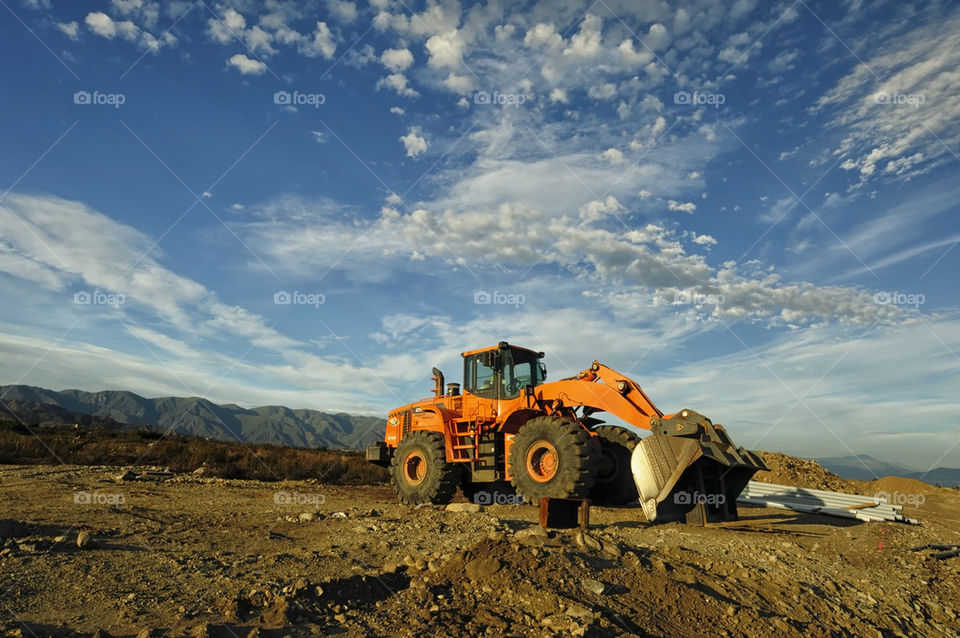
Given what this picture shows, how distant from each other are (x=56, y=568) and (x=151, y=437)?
83.4 feet

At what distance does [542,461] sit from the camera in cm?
960

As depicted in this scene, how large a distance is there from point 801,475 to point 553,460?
12098mm

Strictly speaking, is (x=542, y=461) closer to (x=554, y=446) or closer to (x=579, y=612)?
(x=554, y=446)

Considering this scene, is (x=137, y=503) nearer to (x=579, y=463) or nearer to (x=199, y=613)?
(x=199, y=613)

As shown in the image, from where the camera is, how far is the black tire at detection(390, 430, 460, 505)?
1155 centimetres

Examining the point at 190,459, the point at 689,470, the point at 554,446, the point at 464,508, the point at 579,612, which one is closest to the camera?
the point at 579,612

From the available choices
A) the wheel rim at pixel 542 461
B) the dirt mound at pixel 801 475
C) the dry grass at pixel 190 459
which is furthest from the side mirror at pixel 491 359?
the dirt mound at pixel 801 475

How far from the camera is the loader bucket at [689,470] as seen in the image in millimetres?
8000

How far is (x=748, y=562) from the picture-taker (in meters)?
6.17

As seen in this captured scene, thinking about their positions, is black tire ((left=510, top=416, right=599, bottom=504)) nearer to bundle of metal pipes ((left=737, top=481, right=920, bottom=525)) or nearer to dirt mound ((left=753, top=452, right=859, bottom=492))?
bundle of metal pipes ((left=737, top=481, right=920, bottom=525))

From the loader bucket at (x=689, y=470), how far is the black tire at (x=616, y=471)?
5.86 feet

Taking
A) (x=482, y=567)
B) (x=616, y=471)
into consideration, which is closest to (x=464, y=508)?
(x=616, y=471)

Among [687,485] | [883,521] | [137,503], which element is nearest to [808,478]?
[883,521]

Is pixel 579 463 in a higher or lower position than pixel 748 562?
higher
